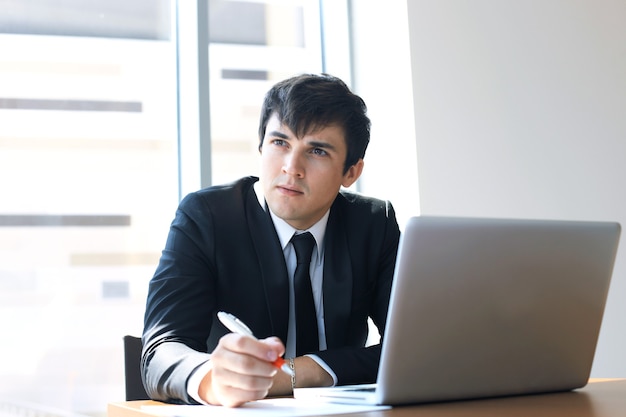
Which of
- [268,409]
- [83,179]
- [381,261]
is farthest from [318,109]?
[83,179]

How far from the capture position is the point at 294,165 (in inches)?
75.6

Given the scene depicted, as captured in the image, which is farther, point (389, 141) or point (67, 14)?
point (389, 141)

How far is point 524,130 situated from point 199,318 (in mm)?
2261

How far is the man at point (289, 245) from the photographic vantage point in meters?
1.72

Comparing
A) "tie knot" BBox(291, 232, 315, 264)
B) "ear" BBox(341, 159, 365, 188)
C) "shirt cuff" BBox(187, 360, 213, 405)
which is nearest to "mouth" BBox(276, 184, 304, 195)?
"tie knot" BBox(291, 232, 315, 264)

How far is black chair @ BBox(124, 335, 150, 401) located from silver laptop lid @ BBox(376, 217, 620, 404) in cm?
83

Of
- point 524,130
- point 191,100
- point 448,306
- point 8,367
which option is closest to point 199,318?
point 448,306

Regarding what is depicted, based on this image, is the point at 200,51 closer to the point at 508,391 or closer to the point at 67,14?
the point at 67,14

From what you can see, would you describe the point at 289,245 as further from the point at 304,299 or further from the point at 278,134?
the point at 278,134

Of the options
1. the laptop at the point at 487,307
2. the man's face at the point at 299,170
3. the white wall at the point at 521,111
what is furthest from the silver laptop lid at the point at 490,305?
the white wall at the point at 521,111

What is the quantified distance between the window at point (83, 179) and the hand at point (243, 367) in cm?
207

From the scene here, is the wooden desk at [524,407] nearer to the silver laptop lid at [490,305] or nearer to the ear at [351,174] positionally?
the silver laptop lid at [490,305]

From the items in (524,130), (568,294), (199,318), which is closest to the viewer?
(568,294)

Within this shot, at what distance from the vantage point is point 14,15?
3102 millimetres
